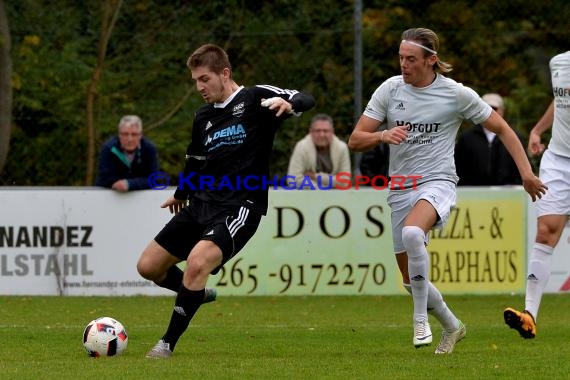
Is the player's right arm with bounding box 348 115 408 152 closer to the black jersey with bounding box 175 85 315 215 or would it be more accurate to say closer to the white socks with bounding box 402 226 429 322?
the black jersey with bounding box 175 85 315 215

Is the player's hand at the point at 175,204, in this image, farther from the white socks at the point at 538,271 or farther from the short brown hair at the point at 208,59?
→ the white socks at the point at 538,271

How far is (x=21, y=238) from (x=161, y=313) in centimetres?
253

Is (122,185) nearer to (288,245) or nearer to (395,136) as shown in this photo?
(288,245)

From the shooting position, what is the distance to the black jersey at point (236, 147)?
8875 millimetres

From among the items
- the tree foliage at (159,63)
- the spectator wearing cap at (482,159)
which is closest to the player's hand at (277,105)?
the spectator wearing cap at (482,159)

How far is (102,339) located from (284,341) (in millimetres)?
1787

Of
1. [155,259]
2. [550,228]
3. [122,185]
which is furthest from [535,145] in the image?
[122,185]

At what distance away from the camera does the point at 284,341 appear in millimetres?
10078

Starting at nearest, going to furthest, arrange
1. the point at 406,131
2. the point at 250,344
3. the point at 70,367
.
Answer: the point at 70,367 < the point at 406,131 < the point at 250,344

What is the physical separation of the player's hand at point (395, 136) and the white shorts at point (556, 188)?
6.98ft

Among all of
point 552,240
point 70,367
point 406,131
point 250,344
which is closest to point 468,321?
point 552,240

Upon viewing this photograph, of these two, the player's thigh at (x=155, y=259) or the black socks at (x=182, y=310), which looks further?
the player's thigh at (x=155, y=259)

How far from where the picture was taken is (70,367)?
321 inches

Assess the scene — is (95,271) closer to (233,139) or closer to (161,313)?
(161,313)
